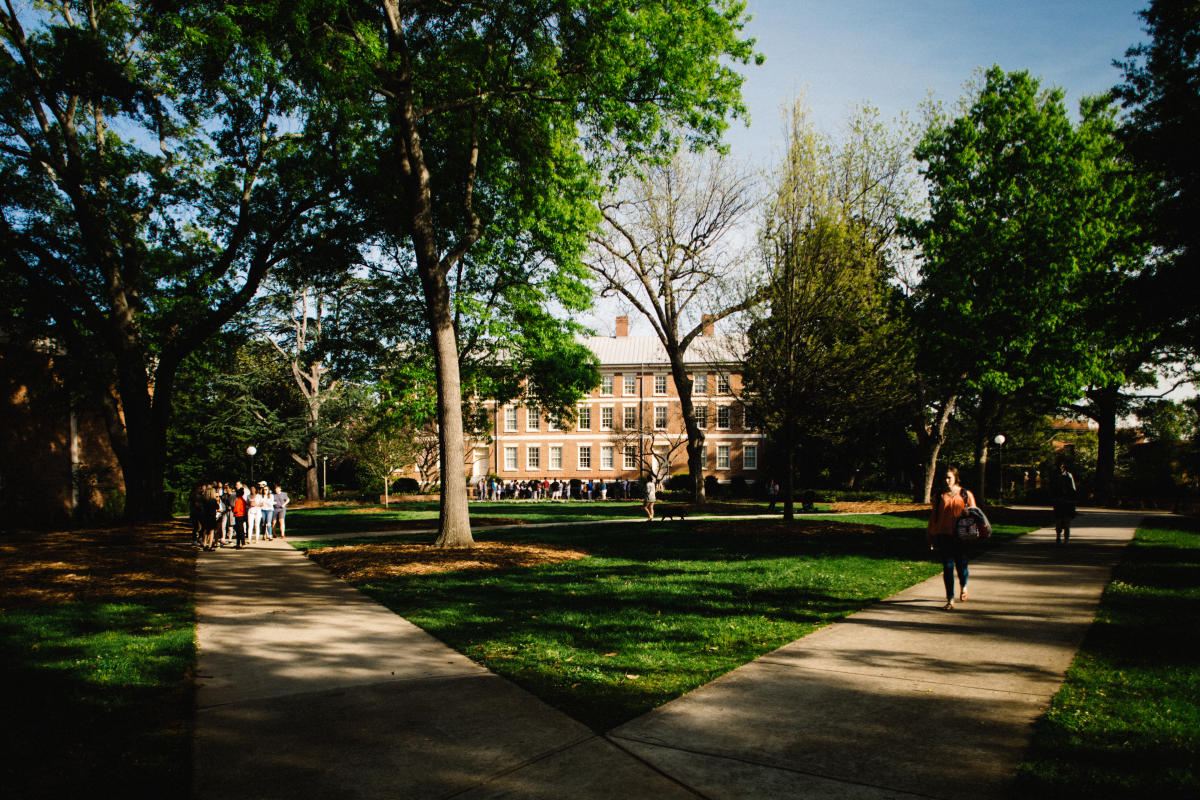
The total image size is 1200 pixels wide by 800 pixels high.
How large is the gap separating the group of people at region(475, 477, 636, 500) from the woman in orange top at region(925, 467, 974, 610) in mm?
38049

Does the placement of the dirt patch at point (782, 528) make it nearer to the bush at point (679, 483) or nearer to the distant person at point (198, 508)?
the distant person at point (198, 508)

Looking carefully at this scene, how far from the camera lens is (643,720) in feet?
14.6

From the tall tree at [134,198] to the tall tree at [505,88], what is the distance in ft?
12.2

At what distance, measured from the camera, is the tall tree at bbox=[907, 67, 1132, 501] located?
25.5m

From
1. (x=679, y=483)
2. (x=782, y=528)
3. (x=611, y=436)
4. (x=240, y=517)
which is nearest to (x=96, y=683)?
(x=240, y=517)

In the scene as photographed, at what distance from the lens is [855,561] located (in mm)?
12547

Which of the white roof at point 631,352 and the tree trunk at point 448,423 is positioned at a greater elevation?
the white roof at point 631,352

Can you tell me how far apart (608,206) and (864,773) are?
2611 cm

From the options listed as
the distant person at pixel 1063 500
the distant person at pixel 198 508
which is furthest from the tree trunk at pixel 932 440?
the distant person at pixel 198 508

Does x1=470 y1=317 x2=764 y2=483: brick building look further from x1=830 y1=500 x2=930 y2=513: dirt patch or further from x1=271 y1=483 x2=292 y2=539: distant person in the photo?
x1=271 y1=483 x2=292 y2=539: distant person

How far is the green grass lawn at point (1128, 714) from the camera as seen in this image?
3.58 meters

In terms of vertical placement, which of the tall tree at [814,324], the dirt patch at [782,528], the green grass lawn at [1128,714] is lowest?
the dirt patch at [782,528]

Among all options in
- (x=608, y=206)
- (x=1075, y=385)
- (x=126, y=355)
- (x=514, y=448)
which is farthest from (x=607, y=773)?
(x=514, y=448)

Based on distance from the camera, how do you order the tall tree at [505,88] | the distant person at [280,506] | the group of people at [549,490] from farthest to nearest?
1. the group of people at [549,490]
2. the distant person at [280,506]
3. the tall tree at [505,88]
